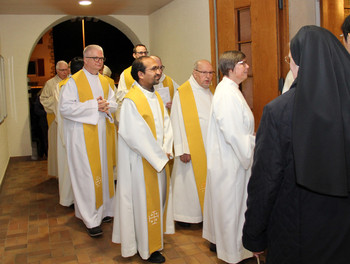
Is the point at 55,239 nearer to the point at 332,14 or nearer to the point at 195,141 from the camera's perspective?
the point at 195,141

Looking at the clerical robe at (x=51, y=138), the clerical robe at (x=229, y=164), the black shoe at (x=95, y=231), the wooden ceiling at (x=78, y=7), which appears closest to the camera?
the clerical robe at (x=229, y=164)

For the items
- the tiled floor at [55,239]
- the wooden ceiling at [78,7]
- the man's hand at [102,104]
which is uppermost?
the wooden ceiling at [78,7]

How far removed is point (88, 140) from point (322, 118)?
3.12 metres

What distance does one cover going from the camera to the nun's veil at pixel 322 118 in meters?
1.41

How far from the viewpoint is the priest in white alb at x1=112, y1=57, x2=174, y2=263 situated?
3229 millimetres

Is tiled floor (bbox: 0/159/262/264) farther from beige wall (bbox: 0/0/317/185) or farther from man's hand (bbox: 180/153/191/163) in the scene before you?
beige wall (bbox: 0/0/317/185)

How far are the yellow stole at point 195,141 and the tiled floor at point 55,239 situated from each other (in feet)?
1.73

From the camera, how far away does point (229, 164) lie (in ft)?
10.3

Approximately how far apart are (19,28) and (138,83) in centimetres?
587

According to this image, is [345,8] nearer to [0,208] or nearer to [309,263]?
[309,263]

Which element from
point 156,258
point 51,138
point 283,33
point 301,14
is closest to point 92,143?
point 156,258

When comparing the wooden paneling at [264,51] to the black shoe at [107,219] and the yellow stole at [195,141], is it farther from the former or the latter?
the black shoe at [107,219]

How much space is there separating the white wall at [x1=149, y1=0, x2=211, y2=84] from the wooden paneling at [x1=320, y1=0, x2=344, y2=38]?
6.28 feet

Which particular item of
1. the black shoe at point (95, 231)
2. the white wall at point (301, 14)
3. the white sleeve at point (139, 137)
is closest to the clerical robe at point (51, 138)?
the black shoe at point (95, 231)
